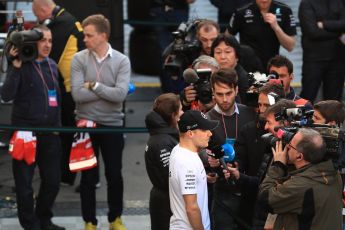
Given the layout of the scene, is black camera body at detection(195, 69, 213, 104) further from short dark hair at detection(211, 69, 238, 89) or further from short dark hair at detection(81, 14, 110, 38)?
short dark hair at detection(81, 14, 110, 38)

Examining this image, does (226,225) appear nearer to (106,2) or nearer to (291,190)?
(291,190)

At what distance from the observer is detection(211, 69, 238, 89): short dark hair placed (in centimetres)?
781

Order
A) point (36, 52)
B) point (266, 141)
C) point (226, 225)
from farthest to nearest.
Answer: point (36, 52), point (226, 225), point (266, 141)

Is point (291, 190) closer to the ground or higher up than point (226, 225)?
higher up

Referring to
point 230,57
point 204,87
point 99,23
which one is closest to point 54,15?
point 99,23

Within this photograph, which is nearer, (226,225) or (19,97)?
(226,225)

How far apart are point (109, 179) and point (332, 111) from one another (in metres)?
2.57

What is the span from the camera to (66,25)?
9922mm

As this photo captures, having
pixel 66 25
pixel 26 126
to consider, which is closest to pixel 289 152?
pixel 26 126

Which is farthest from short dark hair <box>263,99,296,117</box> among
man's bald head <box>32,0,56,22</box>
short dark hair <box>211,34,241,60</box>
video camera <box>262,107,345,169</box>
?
man's bald head <box>32,0,56,22</box>

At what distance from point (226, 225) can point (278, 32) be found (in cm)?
341

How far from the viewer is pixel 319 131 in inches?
265

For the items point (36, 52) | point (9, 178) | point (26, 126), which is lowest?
point (9, 178)

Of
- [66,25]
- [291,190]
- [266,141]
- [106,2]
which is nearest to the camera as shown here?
[291,190]
